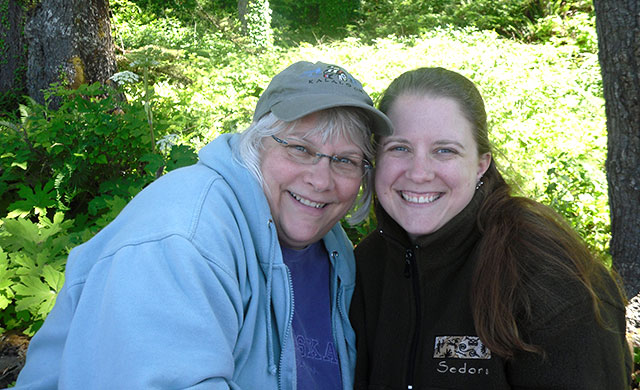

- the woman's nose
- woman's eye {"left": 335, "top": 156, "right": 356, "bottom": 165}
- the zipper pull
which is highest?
woman's eye {"left": 335, "top": 156, "right": 356, "bottom": 165}

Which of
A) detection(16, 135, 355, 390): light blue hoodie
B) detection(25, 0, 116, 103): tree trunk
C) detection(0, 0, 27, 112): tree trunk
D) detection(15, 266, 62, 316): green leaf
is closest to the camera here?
detection(16, 135, 355, 390): light blue hoodie

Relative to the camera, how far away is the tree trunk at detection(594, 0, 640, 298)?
301cm

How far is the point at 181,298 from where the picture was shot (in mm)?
1367

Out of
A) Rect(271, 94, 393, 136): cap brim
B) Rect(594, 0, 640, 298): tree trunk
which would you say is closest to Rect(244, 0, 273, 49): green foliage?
Rect(594, 0, 640, 298): tree trunk

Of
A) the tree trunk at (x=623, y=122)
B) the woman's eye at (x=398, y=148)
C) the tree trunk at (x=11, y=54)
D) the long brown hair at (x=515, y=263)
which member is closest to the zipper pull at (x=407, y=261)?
the long brown hair at (x=515, y=263)

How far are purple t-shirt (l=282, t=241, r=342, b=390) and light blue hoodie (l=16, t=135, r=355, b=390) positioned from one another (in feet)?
0.53

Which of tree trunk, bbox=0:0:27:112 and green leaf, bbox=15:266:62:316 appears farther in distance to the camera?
tree trunk, bbox=0:0:27:112

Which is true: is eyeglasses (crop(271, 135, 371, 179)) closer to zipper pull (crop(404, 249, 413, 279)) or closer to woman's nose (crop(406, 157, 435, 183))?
woman's nose (crop(406, 157, 435, 183))

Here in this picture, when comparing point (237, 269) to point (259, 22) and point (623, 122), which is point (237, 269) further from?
point (259, 22)

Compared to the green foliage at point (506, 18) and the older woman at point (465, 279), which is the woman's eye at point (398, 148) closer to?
the older woman at point (465, 279)

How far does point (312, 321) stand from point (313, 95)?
91 cm

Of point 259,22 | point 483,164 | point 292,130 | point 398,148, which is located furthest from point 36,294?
point 259,22

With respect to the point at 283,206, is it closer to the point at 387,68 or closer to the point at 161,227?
the point at 161,227

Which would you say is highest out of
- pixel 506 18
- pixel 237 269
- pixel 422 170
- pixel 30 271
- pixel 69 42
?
pixel 506 18
